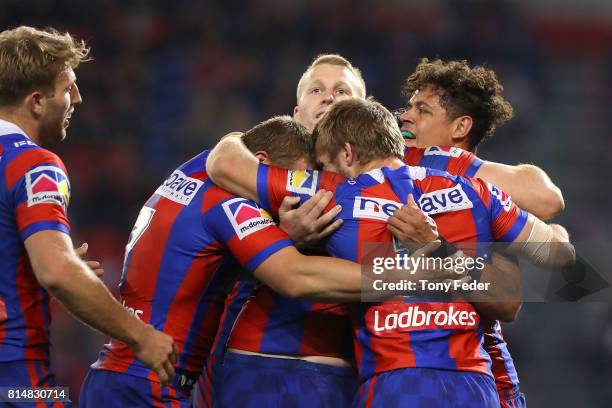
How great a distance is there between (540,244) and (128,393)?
1.91m

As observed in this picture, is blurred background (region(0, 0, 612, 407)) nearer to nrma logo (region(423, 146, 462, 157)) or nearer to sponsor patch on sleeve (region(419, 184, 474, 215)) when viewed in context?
nrma logo (region(423, 146, 462, 157))

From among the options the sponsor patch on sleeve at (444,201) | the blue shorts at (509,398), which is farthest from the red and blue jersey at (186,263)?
the blue shorts at (509,398)

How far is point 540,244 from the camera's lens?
385cm

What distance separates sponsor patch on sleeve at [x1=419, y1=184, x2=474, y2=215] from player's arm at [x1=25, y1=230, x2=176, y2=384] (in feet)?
3.96

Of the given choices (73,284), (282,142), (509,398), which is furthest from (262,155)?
(509,398)

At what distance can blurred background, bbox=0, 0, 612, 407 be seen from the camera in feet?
31.8

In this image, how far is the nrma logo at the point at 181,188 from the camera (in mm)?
3900

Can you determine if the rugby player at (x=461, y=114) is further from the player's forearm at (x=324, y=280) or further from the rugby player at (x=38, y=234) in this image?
the rugby player at (x=38, y=234)

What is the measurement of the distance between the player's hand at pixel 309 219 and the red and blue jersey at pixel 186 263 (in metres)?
0.06

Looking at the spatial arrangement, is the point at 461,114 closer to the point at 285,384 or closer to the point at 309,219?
the point at 309,219

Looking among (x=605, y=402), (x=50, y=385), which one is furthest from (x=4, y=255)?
(x=605, y=402)

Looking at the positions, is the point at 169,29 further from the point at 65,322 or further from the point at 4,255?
the point at 4,255

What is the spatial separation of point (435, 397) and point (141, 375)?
1.26 meters

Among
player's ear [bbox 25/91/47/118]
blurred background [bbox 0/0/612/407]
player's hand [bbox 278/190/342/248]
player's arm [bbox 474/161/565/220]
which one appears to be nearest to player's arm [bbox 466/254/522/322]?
player's arm [bbox 474/161/565/220]
